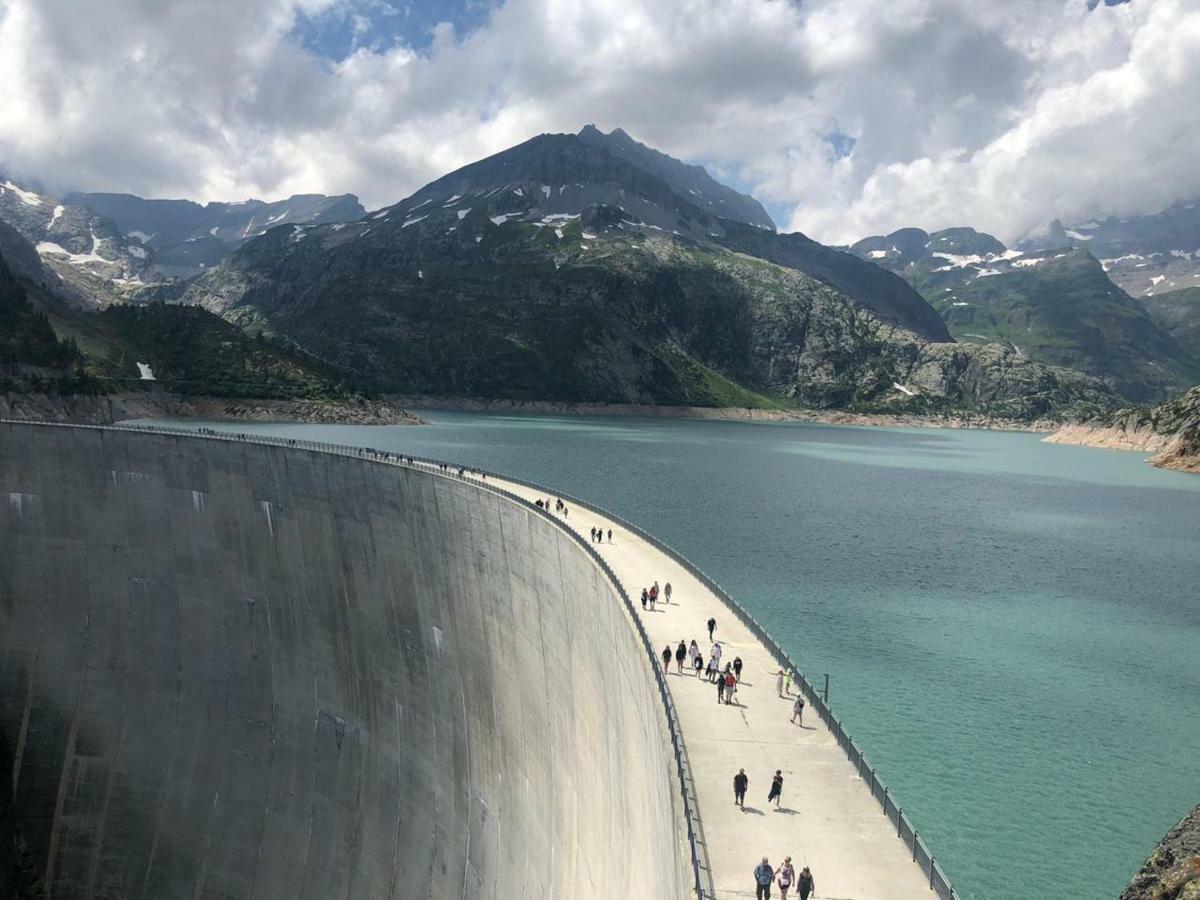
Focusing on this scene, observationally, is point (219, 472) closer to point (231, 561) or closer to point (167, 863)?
point (231, 561)

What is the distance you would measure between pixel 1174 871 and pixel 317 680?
35.2 metres

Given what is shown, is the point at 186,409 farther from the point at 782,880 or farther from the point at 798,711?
the point at 782,880

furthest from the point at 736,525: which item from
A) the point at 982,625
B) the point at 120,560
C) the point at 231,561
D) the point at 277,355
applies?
the point at 277,355

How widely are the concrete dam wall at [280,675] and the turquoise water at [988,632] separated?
41.9 ft

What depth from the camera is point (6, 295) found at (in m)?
121

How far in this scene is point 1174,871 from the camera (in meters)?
14.6

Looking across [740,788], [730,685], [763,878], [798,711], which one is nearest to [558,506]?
[730,685]

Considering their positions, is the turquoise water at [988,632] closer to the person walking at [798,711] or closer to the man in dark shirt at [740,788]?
the person walking at [798,711]

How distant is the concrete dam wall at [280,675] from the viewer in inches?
1210

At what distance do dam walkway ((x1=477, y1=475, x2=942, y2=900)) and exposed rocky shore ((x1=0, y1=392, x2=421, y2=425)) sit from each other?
98.1 meters

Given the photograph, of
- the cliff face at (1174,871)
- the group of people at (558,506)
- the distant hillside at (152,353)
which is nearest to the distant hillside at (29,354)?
the distant hillside at (152,353)

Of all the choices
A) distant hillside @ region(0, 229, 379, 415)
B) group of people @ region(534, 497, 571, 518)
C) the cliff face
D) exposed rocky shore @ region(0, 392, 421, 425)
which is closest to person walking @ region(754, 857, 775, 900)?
the cliff face

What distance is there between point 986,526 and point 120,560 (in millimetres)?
70052

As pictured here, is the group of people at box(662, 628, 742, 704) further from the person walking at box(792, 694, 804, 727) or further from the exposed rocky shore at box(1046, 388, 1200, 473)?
the exposed rocky shore at box(1046, 388, 1200, 473)
